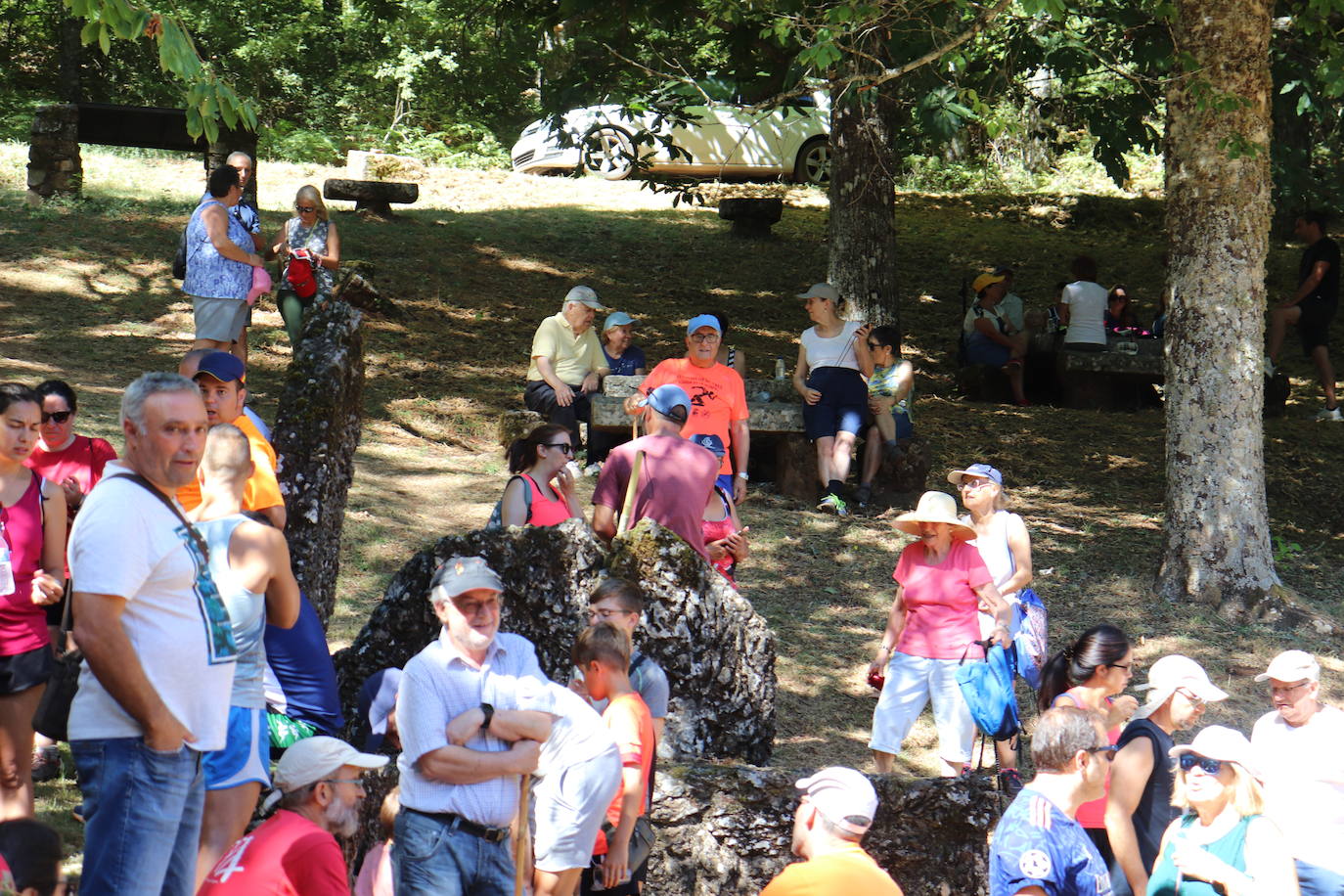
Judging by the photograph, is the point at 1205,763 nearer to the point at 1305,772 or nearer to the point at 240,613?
the point at 1305,772

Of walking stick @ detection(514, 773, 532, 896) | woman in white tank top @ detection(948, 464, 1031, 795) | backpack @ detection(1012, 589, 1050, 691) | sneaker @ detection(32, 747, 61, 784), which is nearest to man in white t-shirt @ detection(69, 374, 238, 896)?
walking stick @ detection(514, 773, 532, 896)

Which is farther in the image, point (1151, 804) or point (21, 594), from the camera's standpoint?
point (1151, 804)

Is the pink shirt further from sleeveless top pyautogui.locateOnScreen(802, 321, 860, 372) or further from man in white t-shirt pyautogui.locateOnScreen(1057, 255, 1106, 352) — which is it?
man in white t-shirt pyautogui.locateOnScreen(1057, 255, 1106, 352)

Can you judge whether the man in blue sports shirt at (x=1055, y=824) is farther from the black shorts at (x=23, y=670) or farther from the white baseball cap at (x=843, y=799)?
the black shorts at (x=23, y=670)

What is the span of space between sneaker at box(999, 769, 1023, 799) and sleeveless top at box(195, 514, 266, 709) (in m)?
3.48

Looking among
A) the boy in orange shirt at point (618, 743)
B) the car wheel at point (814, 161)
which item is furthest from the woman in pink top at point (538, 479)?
the car wheel at point (814, 161)

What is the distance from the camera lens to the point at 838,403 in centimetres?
997

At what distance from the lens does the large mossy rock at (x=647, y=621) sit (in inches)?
237

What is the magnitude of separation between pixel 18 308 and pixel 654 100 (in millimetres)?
5859

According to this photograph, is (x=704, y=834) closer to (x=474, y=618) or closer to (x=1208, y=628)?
(x=474, y=618)

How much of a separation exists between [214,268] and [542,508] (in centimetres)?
361

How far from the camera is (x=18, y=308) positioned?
39.4 feet

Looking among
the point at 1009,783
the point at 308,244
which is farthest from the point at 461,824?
the point at 308,244

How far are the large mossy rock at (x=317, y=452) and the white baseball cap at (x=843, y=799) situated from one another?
3155mm
